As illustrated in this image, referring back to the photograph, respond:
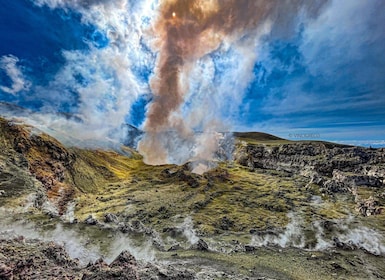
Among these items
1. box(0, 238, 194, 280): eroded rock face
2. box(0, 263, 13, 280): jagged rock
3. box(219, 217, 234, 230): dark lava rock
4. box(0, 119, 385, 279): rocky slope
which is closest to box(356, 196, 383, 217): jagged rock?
box(0, 119, 385, 279): rocky slope

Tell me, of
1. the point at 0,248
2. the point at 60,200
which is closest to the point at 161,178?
the point at 60,200

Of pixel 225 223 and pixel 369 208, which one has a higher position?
pixel 369 208

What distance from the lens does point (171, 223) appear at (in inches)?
4208

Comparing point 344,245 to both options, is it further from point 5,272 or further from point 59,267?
point 5,272

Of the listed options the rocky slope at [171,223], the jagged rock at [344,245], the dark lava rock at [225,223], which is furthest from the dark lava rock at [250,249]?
the dark lava rock at [225,223]

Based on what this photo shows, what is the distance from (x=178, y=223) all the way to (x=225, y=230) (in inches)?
727

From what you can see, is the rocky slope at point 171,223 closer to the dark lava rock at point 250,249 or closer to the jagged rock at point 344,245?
the jagged rock at point 344,245

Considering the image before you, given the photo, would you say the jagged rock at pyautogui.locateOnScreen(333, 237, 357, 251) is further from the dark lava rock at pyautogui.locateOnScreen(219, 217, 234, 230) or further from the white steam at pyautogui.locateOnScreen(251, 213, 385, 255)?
the dark lava rock at pyautogui.locateOnScreen(219, 217, 234, 230)

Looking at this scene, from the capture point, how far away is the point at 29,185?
109938mm

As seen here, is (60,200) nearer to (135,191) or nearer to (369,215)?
(135,191)

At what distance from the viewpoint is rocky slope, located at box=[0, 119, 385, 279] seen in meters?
43.6

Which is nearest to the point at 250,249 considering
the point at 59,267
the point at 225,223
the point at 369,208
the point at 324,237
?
the point at 225,223

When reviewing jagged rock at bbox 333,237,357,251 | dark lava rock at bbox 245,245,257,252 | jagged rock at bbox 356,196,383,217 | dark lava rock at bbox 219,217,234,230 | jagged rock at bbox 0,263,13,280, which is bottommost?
jagged rock at bbox 0,263,13,280

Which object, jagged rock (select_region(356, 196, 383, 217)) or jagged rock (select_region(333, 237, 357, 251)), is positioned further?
jagged rock (select_region(356, 196, 383, 217))
